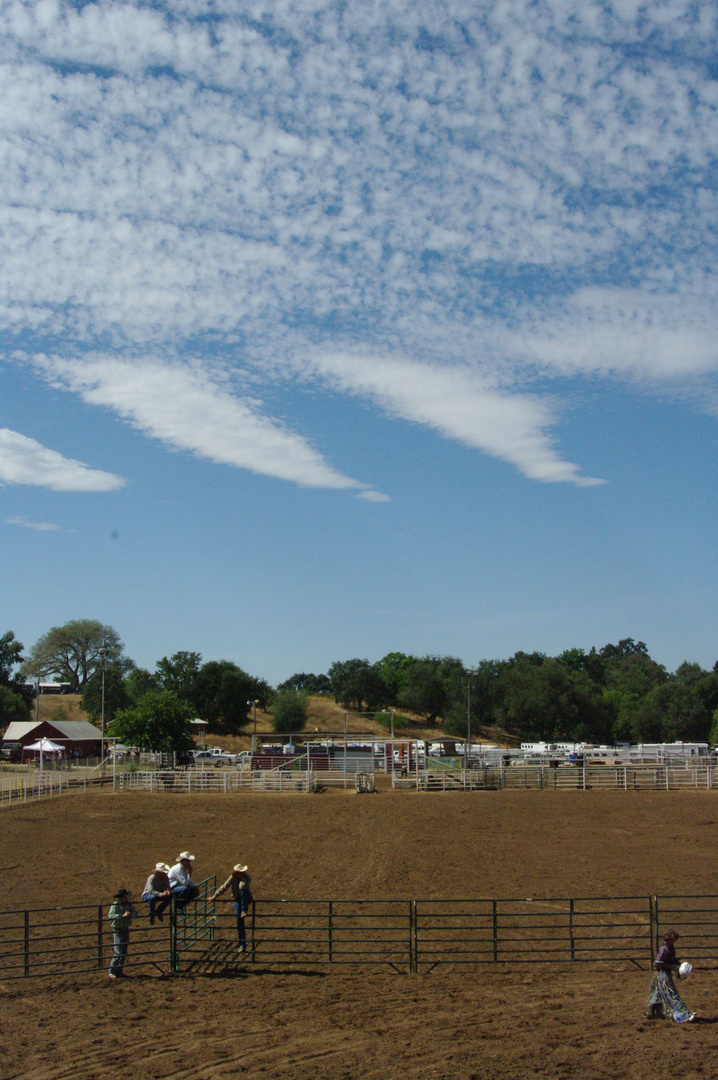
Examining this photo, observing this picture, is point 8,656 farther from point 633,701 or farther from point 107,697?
point 633,701

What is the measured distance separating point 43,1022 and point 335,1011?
3635 mm

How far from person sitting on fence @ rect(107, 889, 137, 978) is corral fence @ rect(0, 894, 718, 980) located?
0.58 feet

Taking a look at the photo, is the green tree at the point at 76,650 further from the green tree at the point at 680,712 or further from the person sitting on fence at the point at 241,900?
the person sitting on fence at the point at 241,900

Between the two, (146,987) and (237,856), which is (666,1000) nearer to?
(146,987)

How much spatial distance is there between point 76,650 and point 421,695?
4797cm

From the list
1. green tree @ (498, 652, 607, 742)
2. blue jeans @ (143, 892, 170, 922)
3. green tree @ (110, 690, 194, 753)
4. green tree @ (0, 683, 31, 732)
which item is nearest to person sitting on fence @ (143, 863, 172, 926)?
blue jeans @ (143, 892, 170, 922)

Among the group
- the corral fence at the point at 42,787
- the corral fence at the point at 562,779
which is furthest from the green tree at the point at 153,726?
the corral fence at the point at 562,779

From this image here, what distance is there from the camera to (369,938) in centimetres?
1488

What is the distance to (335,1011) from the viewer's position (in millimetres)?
11070

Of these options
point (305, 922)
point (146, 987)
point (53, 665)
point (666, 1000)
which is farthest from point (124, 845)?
point (53, 665)

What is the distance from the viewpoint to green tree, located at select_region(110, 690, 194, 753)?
5012cm

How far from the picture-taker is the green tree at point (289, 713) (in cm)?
9837

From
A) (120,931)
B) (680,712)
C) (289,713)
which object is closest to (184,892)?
(120,931)

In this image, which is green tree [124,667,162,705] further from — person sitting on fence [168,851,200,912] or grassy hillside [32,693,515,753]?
person sitting on fence [168,851,200,912]
